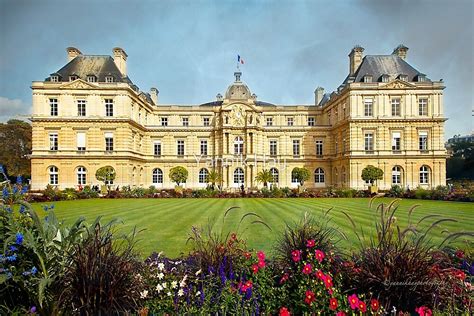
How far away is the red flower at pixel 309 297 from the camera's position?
12.8ft

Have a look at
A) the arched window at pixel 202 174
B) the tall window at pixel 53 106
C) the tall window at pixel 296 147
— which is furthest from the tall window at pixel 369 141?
the tall window at pixel 53 106

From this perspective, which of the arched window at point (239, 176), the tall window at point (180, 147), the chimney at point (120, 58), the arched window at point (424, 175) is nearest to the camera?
the arched window at point (424, 175)

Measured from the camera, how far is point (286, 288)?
4.66 m

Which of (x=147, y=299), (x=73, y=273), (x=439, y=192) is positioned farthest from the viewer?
(x=439, y=192)

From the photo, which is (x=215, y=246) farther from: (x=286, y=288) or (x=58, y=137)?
(x=58, y=137)

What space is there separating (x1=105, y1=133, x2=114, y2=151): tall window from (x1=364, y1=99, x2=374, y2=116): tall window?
32128mm

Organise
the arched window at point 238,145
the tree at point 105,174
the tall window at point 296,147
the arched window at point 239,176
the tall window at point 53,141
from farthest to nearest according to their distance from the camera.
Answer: the tall window at point 296,147 → the arched window at point 238,145 → the arched window at point 239,176 → the tall window at point 53,141 → the tree at point 105,174

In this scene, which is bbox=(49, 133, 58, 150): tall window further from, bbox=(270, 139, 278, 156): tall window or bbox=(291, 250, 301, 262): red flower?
bbox=(291, 250, 301, 262): red flower

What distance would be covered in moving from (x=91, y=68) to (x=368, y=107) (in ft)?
119

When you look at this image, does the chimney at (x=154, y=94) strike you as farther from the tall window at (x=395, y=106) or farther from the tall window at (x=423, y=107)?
the tall window at (x=423, y=107)

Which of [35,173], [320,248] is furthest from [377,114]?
[35,173]

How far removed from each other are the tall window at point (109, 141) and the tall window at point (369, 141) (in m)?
32.2

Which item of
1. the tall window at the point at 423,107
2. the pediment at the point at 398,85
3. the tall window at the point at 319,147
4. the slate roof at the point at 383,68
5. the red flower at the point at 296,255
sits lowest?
the red flower at the point at 296,255

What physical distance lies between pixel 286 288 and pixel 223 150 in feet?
133
